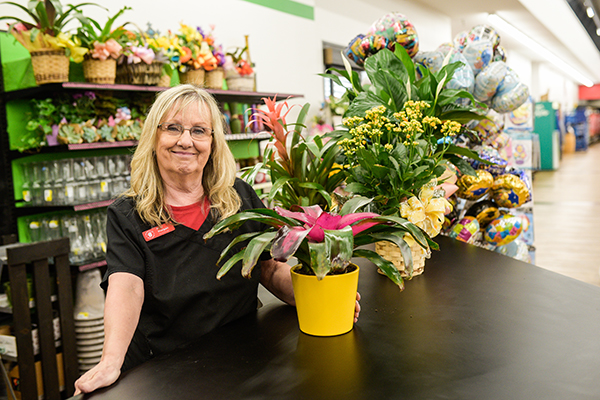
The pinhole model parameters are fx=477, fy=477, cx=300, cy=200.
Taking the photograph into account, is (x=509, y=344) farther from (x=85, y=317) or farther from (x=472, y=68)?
(x=85, y=317)

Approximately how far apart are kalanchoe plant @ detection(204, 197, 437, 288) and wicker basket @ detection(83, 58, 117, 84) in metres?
2.40

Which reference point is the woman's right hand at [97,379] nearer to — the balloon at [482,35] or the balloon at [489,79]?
the balloon at [489,79]

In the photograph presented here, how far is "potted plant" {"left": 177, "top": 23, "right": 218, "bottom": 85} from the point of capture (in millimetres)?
3900

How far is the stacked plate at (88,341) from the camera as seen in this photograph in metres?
3.14

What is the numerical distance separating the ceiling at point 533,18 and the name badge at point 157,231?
8.42m

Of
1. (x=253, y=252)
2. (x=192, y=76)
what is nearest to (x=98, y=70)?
(x=192, y=76)

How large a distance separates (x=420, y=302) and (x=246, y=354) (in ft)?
2.01

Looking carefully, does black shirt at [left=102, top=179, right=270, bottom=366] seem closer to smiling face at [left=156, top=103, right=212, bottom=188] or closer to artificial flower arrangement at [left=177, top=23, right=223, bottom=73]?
smiling face at [left=156, top=103, right=212, bottom=188]

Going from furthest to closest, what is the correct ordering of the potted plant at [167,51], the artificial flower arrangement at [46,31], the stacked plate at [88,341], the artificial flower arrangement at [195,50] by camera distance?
the artificial flower arrangement at [195,50], the potted plant at [167,51], the stacked plate at [88,341], the artificial flower arrangement at [46,31]

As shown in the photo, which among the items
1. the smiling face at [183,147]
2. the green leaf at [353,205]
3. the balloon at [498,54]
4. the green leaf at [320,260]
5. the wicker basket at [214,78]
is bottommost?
the green leaf at [320,260]

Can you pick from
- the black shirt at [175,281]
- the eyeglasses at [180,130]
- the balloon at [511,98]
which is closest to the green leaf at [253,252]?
the black shirt at [175,281]

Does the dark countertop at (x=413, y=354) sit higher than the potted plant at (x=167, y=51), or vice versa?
the potted plant at (x=167, y=51)

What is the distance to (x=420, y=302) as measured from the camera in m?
1.52

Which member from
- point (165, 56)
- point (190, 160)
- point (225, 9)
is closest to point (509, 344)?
point (190, 160)
